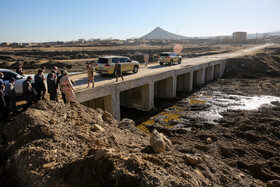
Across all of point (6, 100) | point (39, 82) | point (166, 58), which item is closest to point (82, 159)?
point (6, 100)

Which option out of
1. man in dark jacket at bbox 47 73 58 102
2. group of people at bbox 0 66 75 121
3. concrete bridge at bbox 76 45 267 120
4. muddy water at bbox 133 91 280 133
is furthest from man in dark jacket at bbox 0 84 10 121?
muddy water at bbox 133 91 280 133

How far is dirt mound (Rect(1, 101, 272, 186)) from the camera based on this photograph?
484 centimetres

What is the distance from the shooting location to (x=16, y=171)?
18.3ft

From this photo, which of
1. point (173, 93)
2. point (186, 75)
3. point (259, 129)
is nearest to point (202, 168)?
point (259, 129)

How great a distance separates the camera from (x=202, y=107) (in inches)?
762

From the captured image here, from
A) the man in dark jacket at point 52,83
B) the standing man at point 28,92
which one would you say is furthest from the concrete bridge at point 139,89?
the standing man at point 28,92

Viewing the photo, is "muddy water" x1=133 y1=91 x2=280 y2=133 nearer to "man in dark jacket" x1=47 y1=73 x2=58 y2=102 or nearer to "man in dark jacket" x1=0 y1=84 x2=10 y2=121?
"man in dark jacket" x1=47 y1=73 x2=58 y2=102

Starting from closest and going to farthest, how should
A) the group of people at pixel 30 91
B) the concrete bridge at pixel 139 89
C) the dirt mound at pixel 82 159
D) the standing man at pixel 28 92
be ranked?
1. the dirt mound at pixel 82 159
2. the group of people at pixel 30 91
3. the standing man at pixel 28 92
4. the concrete bridge at pixel 139 89

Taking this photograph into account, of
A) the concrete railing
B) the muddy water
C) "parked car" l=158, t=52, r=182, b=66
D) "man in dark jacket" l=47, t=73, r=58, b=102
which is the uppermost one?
"parked car" l=158, t=52, r=182, b=66

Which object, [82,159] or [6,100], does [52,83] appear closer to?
[6,100]

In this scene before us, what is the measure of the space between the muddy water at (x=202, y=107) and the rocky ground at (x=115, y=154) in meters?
2.51

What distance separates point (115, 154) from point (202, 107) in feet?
50.6

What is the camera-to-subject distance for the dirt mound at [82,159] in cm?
484

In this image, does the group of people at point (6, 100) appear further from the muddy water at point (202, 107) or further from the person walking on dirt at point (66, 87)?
the muddy water at point (202, 107)
